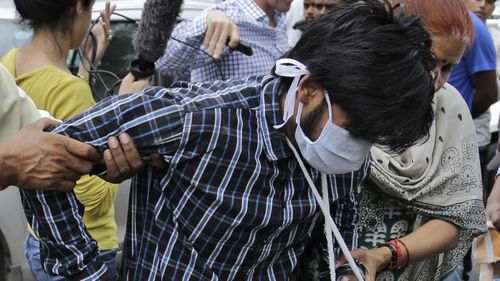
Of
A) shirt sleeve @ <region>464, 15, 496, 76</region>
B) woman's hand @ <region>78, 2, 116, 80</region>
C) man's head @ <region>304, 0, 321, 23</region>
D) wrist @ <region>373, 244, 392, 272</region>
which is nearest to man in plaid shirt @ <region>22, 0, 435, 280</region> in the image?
wrist @ <region>373, 244, 392, 272</region>

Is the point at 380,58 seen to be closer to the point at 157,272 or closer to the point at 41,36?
the point at 157,272

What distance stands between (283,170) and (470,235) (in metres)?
0.90

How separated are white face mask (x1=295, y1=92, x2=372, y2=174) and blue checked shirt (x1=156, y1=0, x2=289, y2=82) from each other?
1205 mm

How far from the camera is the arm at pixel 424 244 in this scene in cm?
198

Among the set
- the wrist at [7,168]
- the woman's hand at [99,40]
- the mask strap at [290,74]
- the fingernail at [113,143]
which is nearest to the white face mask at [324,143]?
the mask strap at [290,74]

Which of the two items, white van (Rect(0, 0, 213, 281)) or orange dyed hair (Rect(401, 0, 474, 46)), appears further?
white van (Rect(0, 0, 213, 281))

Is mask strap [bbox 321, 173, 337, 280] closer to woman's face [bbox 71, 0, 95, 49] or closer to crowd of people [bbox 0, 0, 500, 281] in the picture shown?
crowd of people [bbox 0, 0, 500, 281]

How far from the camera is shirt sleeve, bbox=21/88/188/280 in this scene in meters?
1.44

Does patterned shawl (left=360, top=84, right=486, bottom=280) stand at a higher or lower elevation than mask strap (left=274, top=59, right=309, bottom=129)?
lower

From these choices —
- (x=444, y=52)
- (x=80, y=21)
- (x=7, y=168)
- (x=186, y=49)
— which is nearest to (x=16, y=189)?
(x=186, y=49)

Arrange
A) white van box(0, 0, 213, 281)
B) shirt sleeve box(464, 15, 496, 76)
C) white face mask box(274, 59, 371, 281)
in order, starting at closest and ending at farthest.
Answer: white face mask box(274, 59, 371, 281) < white van box(0, 0, 213, 281) < shirt sleeve box(464, 15, 496, 76)

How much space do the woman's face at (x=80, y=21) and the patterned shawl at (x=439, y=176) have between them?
41.7 inches

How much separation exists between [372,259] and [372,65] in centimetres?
73

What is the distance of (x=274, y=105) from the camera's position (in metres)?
1.56
